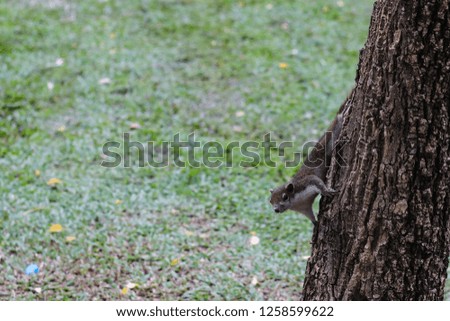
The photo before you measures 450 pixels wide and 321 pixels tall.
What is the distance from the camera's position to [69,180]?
630cm

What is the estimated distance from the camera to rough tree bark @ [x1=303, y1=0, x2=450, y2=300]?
3057mm

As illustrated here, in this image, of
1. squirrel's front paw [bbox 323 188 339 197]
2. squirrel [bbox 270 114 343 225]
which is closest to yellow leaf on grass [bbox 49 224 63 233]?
squirrel [bbox 270 114 343 225]

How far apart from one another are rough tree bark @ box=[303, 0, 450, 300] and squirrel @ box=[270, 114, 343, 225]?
0.23 meters

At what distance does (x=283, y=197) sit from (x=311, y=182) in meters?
0.49

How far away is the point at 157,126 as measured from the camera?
7.27m

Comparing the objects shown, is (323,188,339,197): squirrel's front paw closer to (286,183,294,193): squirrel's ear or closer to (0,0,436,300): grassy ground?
(286,183,294,193): squirrel's ear

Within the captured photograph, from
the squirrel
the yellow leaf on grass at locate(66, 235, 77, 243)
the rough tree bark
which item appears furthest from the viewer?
the yellow leaf on grass at locate(66, 235, 77, 243)

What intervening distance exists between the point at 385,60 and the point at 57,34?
7016 millimetres

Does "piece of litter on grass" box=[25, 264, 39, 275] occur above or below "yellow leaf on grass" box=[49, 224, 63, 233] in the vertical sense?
below

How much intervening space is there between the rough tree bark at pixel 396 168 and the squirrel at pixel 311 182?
0.23 m

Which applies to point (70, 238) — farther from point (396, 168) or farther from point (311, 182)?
point (396, 168)

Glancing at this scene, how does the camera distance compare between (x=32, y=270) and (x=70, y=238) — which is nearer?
(x=32, y=270)

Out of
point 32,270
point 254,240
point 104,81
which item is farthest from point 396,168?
point 104,81

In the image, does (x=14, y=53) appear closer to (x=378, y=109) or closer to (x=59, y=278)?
(x=59, y=278)
